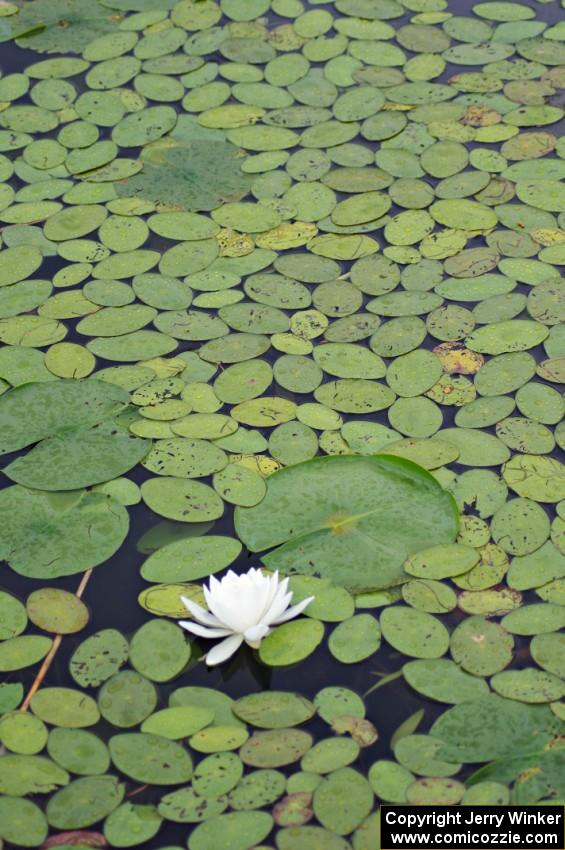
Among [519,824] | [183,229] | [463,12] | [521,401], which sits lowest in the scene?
[519,824]

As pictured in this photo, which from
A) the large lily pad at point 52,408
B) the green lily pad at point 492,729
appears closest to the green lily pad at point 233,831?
the green lily pad at point 492,729

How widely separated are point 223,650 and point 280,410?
0.83 metres

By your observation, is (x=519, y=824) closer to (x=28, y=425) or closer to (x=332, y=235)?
(x=28, y=425)

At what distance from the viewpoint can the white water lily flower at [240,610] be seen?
8.55 ft

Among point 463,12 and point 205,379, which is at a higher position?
point 463,12

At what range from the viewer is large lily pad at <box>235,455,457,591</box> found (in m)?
2.82

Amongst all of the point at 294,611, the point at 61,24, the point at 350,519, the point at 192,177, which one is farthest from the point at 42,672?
the point at 61,24

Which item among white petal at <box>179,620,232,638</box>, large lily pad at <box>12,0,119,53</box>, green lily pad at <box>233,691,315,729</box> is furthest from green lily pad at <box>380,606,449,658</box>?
large lily pad at <box>12,0,119,53</box>

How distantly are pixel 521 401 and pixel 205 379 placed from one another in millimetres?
936

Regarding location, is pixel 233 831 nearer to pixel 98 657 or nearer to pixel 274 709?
pixel 274 709

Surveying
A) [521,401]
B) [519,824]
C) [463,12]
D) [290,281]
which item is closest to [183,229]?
[290,281]

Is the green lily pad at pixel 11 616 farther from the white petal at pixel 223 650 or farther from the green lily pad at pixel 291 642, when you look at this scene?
the green lily pad at pixel 291 642

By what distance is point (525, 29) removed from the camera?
179 inches

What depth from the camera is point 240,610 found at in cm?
261
